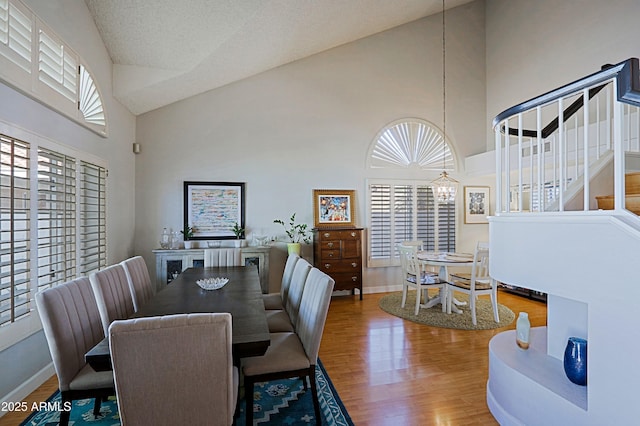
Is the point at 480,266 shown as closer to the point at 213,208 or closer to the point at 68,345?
the point at 213,208

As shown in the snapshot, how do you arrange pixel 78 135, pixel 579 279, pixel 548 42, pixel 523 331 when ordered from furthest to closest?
pixel 548 42 → pixel 78 135 → pixel 523 331 → pixel 579 279

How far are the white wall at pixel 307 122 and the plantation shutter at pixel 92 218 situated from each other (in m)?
1.17

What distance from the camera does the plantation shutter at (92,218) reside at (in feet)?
10.7

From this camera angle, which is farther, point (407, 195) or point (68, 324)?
point (407, 195)

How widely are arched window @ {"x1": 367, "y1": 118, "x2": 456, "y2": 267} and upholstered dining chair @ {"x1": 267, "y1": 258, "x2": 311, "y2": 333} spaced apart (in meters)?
2.98

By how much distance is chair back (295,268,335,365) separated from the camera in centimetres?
209

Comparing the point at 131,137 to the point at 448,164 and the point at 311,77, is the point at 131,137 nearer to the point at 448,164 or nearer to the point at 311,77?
the point at 311,77

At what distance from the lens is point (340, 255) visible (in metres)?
5.21

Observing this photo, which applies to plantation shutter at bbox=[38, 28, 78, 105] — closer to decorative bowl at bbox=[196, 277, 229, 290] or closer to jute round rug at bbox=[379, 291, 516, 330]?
decorative bowl at bbox=[196, 277, 229, 290]

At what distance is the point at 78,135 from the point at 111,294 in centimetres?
182

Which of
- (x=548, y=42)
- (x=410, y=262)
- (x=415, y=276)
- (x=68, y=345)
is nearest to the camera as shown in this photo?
(x=68, y=345)

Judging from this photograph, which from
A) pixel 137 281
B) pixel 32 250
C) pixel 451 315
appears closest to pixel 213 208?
pixel 137 281

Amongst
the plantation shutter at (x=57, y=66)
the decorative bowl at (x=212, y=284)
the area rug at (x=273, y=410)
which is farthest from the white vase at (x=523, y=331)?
the plantation shutter at (x=57, y=66)

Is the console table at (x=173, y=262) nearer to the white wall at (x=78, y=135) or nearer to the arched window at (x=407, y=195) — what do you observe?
the white wall at (x=78, y=135)
